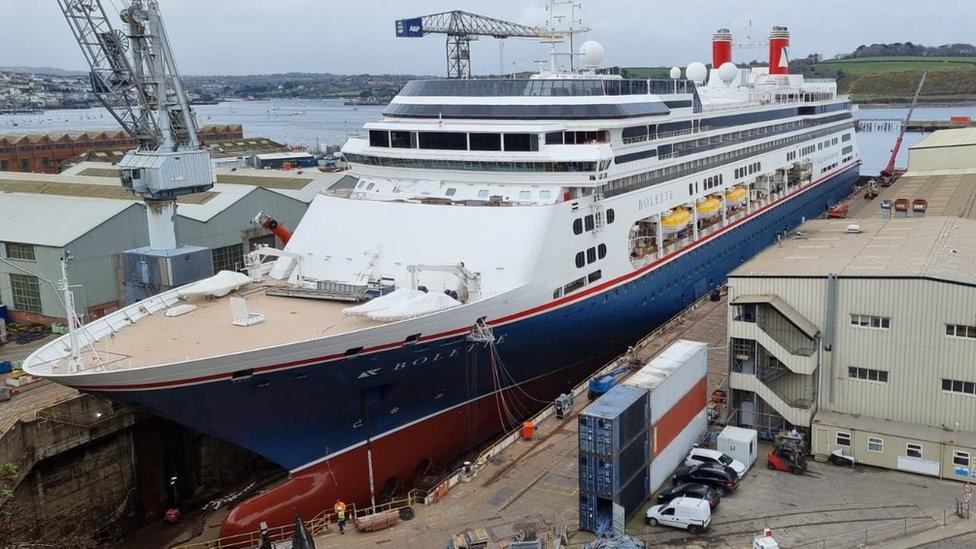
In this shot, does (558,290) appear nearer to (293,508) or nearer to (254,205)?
(293,508)

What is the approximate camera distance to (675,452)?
15.4 m

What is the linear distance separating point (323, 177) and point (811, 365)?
27695mm

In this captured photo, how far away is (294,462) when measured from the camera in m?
16.0

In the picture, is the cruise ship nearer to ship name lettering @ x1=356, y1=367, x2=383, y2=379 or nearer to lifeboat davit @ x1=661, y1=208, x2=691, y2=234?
ship name lettering @ x1=356, y1=367, x2=383, y2=379

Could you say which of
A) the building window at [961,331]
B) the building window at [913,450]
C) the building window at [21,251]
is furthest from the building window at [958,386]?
the building window at [21,251]

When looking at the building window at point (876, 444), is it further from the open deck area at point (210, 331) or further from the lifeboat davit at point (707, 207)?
the lifeboat davit at point (707, 207)

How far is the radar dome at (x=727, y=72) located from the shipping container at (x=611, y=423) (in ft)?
92.4

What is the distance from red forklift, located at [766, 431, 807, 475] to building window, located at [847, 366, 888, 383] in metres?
1.63

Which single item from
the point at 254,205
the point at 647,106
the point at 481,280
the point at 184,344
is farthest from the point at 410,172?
the point at 254,205

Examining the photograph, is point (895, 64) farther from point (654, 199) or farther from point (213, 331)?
point (213, 331)

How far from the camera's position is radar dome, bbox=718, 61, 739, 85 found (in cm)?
3819

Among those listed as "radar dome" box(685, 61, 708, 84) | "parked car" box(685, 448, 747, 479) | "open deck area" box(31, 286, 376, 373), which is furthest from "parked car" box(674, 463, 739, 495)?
"radar dome" box(685, 61, 708, 84)

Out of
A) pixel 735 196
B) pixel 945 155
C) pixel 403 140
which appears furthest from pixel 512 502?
pixel 945 155

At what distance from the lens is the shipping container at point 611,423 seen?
13.0 metres
